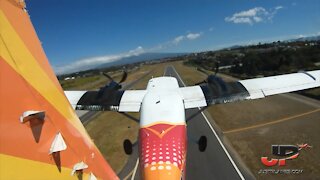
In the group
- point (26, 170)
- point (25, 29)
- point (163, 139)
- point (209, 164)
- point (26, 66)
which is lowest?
point (209, 164)

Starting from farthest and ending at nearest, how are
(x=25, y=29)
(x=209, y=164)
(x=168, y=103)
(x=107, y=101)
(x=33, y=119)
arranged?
(x=107, y=101), (x=209, y=164), (x=168, y=103), (x=25, y=29), (x=33, y=119)

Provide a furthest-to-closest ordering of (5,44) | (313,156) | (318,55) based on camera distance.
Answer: (318,55) < (313,156) < (5,44)

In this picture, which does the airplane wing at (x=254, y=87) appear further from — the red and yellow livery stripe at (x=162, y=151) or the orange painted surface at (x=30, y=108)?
the orange painted surface at (x=30, y=108)

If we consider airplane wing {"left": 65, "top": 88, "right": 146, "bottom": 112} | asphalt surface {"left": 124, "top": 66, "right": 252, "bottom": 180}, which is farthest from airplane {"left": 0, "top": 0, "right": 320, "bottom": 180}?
airplane wing {"left": 65, "top": 88, "right": 146, "bottom": 112}

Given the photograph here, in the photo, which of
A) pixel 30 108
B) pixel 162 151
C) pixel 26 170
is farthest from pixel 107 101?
pixel 26 170

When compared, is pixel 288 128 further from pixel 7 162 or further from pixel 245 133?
pixel 7 162

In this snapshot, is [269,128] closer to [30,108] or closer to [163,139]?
[163,139]

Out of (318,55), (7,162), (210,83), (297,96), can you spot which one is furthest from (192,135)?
(318,55)
